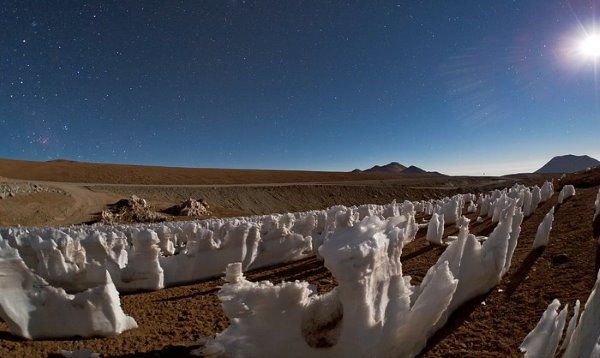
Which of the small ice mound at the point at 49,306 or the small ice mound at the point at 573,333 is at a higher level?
the small ice mound at the point at 573,333

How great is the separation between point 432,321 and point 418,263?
4864 millimetres

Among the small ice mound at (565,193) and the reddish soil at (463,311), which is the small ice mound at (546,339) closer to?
the reddish soil at (463,311)

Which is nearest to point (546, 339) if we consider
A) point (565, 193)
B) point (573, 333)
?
point (573, 333)

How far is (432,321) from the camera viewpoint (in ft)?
13.3

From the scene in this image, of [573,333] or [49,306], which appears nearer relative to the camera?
[573,333]

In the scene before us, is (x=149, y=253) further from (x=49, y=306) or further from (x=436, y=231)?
(x=436, y=231)

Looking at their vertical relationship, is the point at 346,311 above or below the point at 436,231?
above

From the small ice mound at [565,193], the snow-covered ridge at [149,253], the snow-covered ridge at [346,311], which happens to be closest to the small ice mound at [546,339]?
the snow-covered ridge at [346,311]

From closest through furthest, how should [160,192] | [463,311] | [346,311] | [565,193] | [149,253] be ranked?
[346,311] < [463,311] < [149,253] < [565,193] < [160,192]

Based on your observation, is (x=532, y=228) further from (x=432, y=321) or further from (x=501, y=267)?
(x=432, y=321)

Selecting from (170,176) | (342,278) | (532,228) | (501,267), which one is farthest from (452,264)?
(170,176)

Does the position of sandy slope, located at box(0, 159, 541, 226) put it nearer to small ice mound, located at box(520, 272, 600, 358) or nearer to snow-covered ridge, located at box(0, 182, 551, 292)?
snow-covered ridge, located at box(0, 182, 551, 292)

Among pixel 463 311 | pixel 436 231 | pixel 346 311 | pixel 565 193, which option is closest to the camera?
pixel 346 311

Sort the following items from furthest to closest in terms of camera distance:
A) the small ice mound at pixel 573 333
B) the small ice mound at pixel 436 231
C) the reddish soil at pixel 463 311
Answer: the small ice mound at pixel 436 231
the reddish soil at pixel 463 311
the small ice mound at pixel 573 333
